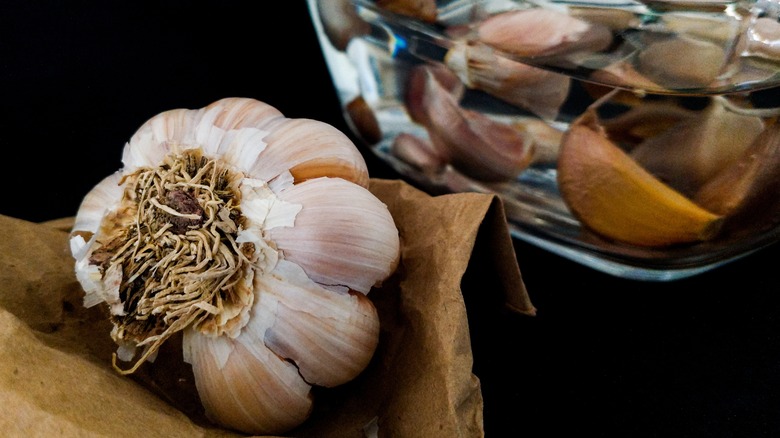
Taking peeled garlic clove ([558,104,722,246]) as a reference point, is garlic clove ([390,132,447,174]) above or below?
below

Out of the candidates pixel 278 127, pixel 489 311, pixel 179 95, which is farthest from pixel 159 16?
pixel 489 311

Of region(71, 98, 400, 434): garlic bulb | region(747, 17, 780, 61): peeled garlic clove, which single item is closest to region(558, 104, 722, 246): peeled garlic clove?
region(747, 17, 780, 61): peeled garlic clove

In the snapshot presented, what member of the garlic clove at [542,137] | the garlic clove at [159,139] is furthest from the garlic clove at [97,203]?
the garlic clove at [542,137]

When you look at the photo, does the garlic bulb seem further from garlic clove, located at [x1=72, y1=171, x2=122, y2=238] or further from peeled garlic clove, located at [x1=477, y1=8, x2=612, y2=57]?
peeled garlic clove, located at [x1=477, y1=8, x2=612, y2=57]

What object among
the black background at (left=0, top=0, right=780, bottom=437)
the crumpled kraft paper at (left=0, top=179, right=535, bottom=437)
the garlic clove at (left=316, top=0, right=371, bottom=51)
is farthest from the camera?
the garlic clove at (left=316, top=0, right=371, bottom=51)

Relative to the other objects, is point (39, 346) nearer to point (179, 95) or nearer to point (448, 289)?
point (448, 289)

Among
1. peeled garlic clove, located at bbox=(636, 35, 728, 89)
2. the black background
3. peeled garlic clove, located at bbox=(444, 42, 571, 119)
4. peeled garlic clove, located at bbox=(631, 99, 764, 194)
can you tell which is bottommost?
the black background

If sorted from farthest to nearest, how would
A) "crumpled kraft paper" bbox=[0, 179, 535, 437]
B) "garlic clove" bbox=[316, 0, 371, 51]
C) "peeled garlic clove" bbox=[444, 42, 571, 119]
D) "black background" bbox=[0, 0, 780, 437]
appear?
"garlic clove" bbox=[316, 0, 371, 51] → "peeled garlic clove" bbox=[444, 42, 571, 119] → "black background" bbox=[0, 0, 780, 437] → "crumpled kraft paper" bbox=[0, 179, 535, 437]

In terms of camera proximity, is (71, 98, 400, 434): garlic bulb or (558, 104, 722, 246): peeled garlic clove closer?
(71, 98, 400, 434): garlic bulb
